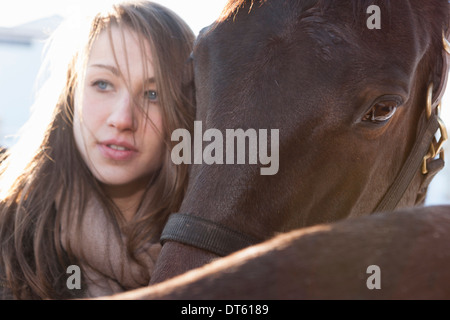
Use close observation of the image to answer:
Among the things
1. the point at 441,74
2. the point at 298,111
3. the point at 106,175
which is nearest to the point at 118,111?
the point at 106,175

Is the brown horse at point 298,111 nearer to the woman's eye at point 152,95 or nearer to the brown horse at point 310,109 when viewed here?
the brown horse at point 310,109

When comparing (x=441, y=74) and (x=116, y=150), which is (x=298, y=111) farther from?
(x=116, y=150)

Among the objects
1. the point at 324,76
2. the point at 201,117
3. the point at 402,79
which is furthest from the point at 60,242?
the point at 402,79

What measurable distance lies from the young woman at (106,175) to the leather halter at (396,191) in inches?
30.0

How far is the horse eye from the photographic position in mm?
1668

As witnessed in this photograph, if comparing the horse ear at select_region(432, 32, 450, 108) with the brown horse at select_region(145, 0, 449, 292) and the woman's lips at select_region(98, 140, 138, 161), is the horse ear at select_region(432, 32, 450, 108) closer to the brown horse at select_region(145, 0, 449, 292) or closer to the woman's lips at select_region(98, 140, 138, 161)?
the brown horse at select_region(145, 0, 449, 292)

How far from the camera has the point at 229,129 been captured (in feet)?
5.06

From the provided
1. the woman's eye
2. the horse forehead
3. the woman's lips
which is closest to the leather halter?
the horse forehead

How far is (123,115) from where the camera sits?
2.15m

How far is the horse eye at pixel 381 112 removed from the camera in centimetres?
167

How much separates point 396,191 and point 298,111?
2.10 feet

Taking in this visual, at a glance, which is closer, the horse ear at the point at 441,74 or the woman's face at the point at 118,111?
the horse ear at the point at 441,74

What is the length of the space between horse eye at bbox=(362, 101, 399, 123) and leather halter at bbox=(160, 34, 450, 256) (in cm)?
32

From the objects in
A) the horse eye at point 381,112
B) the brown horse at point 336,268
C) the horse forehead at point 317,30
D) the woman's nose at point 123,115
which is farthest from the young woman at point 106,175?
the brown horse at point 336,268
